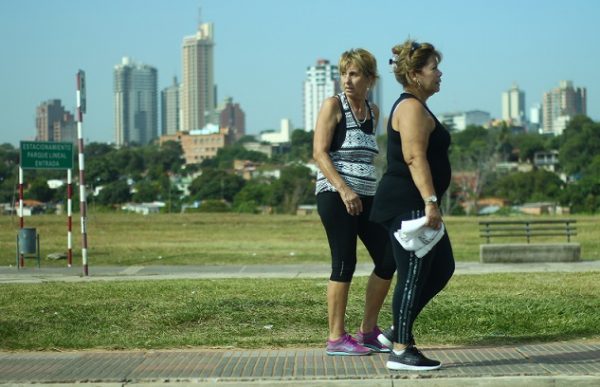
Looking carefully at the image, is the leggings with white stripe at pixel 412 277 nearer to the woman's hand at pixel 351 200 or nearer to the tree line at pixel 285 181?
the woman's hand at pixel 351 200

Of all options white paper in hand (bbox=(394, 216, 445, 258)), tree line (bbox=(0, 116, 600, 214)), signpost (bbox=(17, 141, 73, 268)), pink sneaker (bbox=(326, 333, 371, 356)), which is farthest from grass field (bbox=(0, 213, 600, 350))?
tree line (bbox=(0, 116, 600, 214))

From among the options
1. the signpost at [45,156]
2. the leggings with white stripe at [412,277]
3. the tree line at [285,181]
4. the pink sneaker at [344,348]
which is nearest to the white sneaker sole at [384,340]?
the pink sneaker at [344,348]

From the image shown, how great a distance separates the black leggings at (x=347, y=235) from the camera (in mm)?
6770

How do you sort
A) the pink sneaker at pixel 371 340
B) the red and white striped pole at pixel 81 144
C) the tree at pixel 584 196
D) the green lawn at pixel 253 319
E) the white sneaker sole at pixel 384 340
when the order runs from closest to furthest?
the white sneaker sole at pixel 384 340 < the pink sneaker at pixel 371 340 < the green lawn at pixel 253 319 < the red and white striped pole at pixel 81 144 < the tree at pixel 584 196

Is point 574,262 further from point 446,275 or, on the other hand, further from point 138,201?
point 138,201

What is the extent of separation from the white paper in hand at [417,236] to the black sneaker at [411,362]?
626 mm

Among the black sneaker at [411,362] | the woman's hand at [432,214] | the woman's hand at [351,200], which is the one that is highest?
the woman's hand at [351,200]

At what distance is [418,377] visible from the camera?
6.06 metres

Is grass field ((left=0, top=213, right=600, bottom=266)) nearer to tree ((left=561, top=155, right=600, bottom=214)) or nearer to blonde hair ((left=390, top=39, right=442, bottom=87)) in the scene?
blonde hair ((left=390, top=39, right=442, bottom=87))

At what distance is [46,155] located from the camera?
64.8 ft

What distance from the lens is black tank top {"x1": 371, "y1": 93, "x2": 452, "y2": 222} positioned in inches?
249

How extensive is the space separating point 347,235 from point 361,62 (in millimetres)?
1213

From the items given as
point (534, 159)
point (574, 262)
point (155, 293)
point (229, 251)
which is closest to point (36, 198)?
point (229, 251)

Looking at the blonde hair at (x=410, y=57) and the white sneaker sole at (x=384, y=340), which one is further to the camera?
the white sneaker sole at (x=384, y=340)
